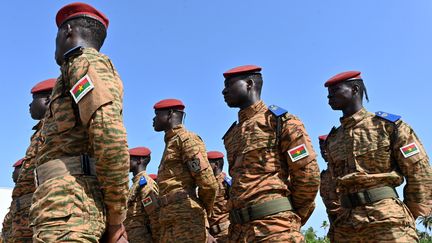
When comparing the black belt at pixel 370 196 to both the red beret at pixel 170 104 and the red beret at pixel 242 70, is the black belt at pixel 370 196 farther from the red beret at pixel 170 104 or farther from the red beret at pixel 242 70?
the red beret at pixel 170 104

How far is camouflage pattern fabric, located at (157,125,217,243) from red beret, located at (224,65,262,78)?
5.57ft

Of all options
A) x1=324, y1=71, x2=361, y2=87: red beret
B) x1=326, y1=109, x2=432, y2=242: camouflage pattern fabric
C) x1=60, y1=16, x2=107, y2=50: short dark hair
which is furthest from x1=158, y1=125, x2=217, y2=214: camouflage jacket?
x1=60, y1=16, x2=107, y2=50: short dark hair

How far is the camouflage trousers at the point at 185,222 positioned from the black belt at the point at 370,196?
2286mm

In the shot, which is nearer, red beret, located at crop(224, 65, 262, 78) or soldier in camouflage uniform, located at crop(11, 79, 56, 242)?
soldier in camouflage uniform, located at crop(11, 79, 56, 242)

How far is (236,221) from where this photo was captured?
464 cm

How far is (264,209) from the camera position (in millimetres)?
4383

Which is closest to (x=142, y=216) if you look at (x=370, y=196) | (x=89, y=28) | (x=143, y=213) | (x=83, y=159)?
(x=143, y=213)

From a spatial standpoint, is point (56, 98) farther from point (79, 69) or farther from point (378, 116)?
point (378, 116)

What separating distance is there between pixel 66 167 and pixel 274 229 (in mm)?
2098

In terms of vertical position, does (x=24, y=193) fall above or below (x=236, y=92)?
below

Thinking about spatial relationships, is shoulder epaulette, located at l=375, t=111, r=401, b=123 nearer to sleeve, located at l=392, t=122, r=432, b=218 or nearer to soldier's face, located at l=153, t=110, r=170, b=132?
sleeve, located at l=392, t=122, r=432, b=218

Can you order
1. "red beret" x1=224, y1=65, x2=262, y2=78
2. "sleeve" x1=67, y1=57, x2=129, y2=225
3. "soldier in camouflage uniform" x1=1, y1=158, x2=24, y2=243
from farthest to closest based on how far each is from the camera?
"red beret" x1=224, y1=65, x2=262, y2=78 < "soldier in camouflage uniform" x1=1, y1=158, x2=24, y2=243 < "sleeve" x1=67, y1=57, x2=129, y2=225

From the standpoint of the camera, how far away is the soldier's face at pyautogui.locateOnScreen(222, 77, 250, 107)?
527 cm

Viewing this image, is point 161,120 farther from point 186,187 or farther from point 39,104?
point 39,104
